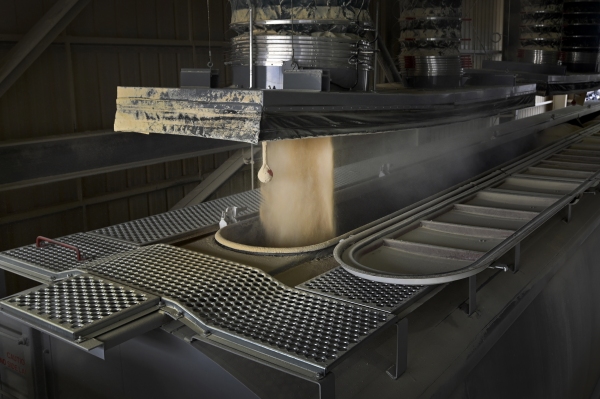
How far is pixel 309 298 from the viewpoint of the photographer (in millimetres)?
1892

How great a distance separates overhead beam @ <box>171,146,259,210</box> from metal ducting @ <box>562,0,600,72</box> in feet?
11.8

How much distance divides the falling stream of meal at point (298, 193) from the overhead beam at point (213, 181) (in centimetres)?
385

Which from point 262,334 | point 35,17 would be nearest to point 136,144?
point 262,334

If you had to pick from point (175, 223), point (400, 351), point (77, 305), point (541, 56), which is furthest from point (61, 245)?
point (541, 56)

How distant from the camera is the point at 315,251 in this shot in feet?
7.95

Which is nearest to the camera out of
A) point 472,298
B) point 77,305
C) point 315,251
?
point 77,305

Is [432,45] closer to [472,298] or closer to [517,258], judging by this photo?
[517,258]

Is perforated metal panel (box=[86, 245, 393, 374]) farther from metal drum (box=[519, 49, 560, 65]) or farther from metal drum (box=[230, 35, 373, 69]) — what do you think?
metal drum (box=[519, 49, 560, 65])

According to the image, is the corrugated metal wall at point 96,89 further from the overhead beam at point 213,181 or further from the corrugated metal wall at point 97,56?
the overhead beam at point 213,181

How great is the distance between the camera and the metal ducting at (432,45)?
3.79 m

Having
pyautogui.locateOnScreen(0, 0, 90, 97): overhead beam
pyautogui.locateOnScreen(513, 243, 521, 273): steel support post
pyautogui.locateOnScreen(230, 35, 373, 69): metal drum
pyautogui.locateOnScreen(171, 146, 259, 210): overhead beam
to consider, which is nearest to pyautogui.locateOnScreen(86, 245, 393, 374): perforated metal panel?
pyautogui.locateOnScreen(230, 35, 373, 69): metal drum

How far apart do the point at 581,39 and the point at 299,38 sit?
5.27m

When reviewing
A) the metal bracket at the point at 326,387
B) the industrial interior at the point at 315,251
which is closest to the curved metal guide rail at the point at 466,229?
the industrial interior at the point at 315,251

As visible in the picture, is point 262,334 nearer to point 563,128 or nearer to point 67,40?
point 67,40
